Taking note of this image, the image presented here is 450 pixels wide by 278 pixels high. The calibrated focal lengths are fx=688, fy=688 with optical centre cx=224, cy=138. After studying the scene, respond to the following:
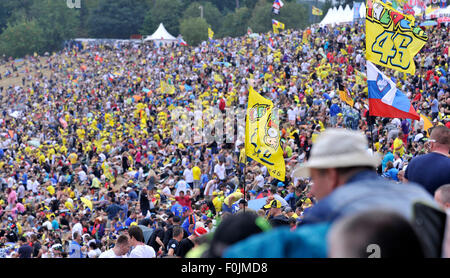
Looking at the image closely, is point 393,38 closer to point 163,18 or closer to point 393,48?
point 393,48

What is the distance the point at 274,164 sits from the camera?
10328 millimetres

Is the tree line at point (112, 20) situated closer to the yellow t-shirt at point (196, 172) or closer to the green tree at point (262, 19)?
the green tree at point (262, 19)

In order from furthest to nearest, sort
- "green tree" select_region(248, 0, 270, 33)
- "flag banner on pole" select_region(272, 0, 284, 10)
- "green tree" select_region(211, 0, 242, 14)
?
"green tree" select_region(211, 0, 242, 14) < "green tree" select_region(248, 0, 270, 33) < "flag banner on pole" select_region(272, 0, 284, 10)

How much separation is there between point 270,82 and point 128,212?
46.6 feet

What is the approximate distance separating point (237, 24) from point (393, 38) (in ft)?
212

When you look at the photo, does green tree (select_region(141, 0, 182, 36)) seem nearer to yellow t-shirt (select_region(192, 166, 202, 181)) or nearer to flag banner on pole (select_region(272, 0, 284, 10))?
flag banner on pole (select_region(272, 0, 284, 10))

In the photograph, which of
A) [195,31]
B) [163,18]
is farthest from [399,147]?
[163,18]

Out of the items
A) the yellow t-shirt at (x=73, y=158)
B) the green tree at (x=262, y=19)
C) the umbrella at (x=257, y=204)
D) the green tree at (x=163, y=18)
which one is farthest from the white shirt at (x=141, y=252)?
the green tree at (x=163, y=18)

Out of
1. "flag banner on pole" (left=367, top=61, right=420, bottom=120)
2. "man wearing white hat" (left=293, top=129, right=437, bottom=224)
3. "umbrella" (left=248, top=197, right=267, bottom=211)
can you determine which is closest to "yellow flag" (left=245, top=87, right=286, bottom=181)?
"umbrella" (left=248, top=197, right=267, bottom=211)

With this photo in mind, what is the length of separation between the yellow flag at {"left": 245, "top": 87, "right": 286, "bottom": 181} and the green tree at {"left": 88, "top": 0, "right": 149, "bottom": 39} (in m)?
74.2

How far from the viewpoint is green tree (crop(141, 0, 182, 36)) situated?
255ft

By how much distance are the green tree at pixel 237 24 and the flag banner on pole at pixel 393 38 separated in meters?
63.4

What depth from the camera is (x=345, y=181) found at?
2193 mm
